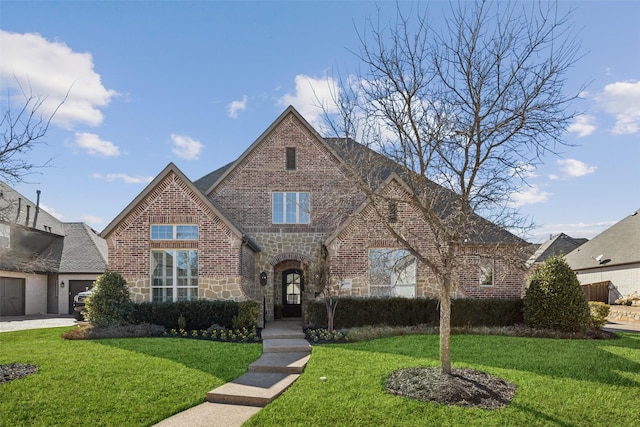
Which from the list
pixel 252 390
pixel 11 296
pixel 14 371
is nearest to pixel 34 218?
pixel 11 296

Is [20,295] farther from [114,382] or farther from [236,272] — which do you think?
[114,382]

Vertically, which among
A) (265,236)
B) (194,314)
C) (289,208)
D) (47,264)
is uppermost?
(289,208)

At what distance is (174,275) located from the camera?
15883 millimetres

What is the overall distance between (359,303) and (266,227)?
5.42 metres

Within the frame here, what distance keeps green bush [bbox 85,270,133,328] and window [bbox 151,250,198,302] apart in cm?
110

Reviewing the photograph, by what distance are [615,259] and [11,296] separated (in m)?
34.0

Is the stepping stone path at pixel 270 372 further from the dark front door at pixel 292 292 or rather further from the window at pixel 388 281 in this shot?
the dark front door at pixel 292 292

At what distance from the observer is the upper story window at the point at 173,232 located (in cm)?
1589

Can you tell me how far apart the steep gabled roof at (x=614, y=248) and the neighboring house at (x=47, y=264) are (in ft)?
96.4

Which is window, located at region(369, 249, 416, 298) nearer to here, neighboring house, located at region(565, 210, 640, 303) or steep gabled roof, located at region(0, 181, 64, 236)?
neighboring house, located at region(565, 210, 640, 303)

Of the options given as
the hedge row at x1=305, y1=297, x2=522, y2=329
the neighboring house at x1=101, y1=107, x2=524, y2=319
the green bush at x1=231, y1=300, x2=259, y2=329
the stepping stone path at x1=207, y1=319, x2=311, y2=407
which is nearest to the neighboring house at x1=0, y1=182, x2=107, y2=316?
the neighboring house at x1=101, y1=107, x2=524, y2=319

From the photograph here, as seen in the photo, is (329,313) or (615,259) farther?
Answer: (615,259)

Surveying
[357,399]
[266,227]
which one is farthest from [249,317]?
[357,399]

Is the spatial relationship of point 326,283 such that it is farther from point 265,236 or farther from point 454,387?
point 454,387
